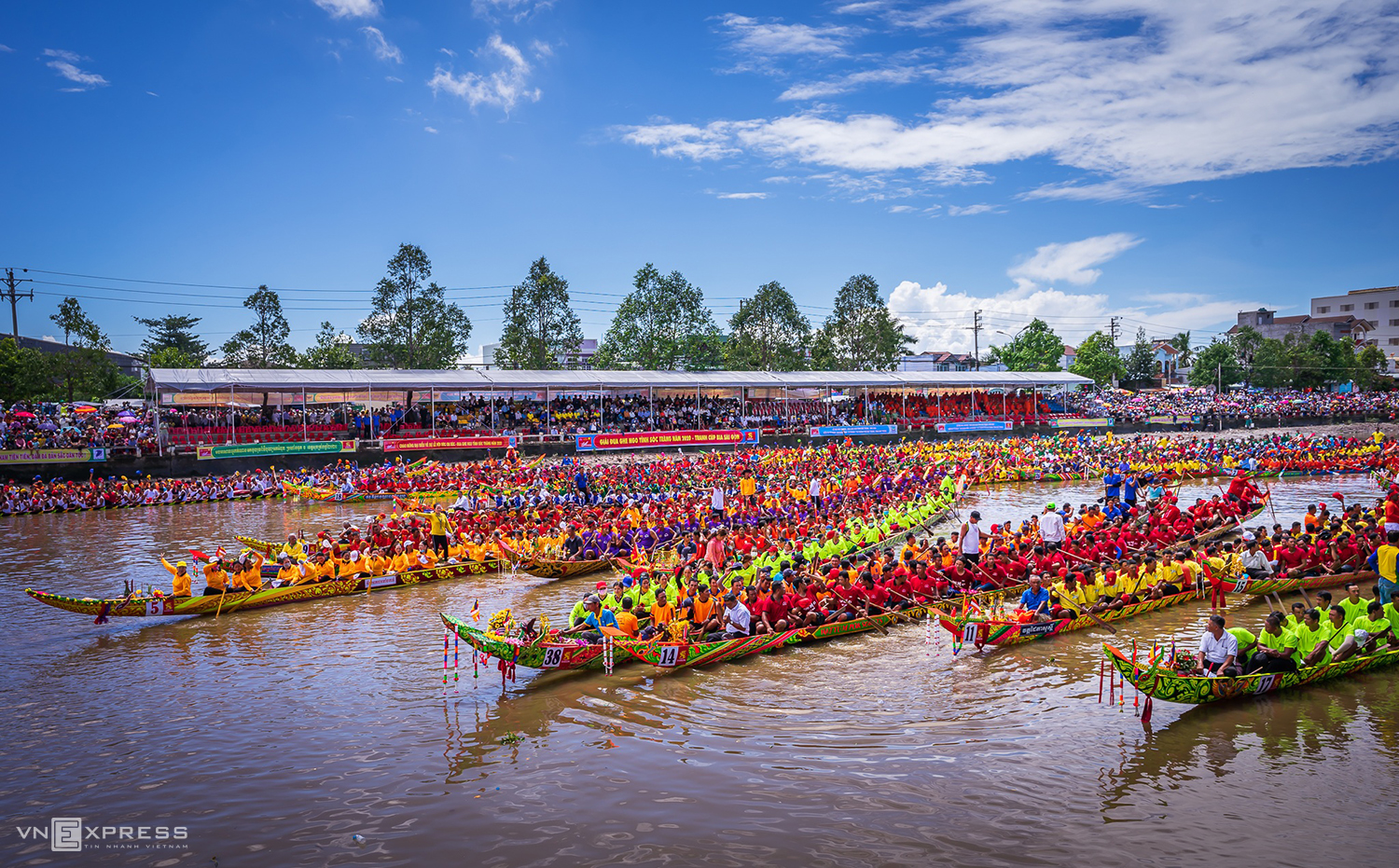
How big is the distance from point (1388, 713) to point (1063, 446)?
31966mm

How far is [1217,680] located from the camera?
9.08 metres

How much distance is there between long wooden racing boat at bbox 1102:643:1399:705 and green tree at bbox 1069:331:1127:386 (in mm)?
72846

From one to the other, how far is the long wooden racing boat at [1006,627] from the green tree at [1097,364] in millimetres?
70842

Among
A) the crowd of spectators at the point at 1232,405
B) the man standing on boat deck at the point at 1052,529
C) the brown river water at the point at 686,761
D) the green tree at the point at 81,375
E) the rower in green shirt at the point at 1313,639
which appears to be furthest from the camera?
the crowd of spectators at the point at 1232,405

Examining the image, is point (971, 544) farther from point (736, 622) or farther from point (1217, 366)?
point (1217, 366)

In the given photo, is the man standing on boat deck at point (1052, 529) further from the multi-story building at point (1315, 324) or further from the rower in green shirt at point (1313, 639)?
the multi-story building at point (1315, 324)

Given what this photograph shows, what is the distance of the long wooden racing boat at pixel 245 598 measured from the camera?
13.4m

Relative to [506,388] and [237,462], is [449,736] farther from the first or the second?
[506,388]

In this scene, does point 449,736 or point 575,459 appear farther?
point 575,459

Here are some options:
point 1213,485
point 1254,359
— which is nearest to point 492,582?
point 1213,485

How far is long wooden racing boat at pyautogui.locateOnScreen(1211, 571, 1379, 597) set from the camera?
13859mm

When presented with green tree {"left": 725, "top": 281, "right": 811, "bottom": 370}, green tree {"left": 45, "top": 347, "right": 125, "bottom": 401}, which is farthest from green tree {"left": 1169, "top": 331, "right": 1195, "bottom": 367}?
green tree {"left": 45, "top": 347, "right": 125, "bottom": 401}

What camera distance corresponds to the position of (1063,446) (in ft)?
130

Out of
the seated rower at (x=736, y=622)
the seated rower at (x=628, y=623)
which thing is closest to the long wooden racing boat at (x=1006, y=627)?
the seated rower at (x=736, y=622)
